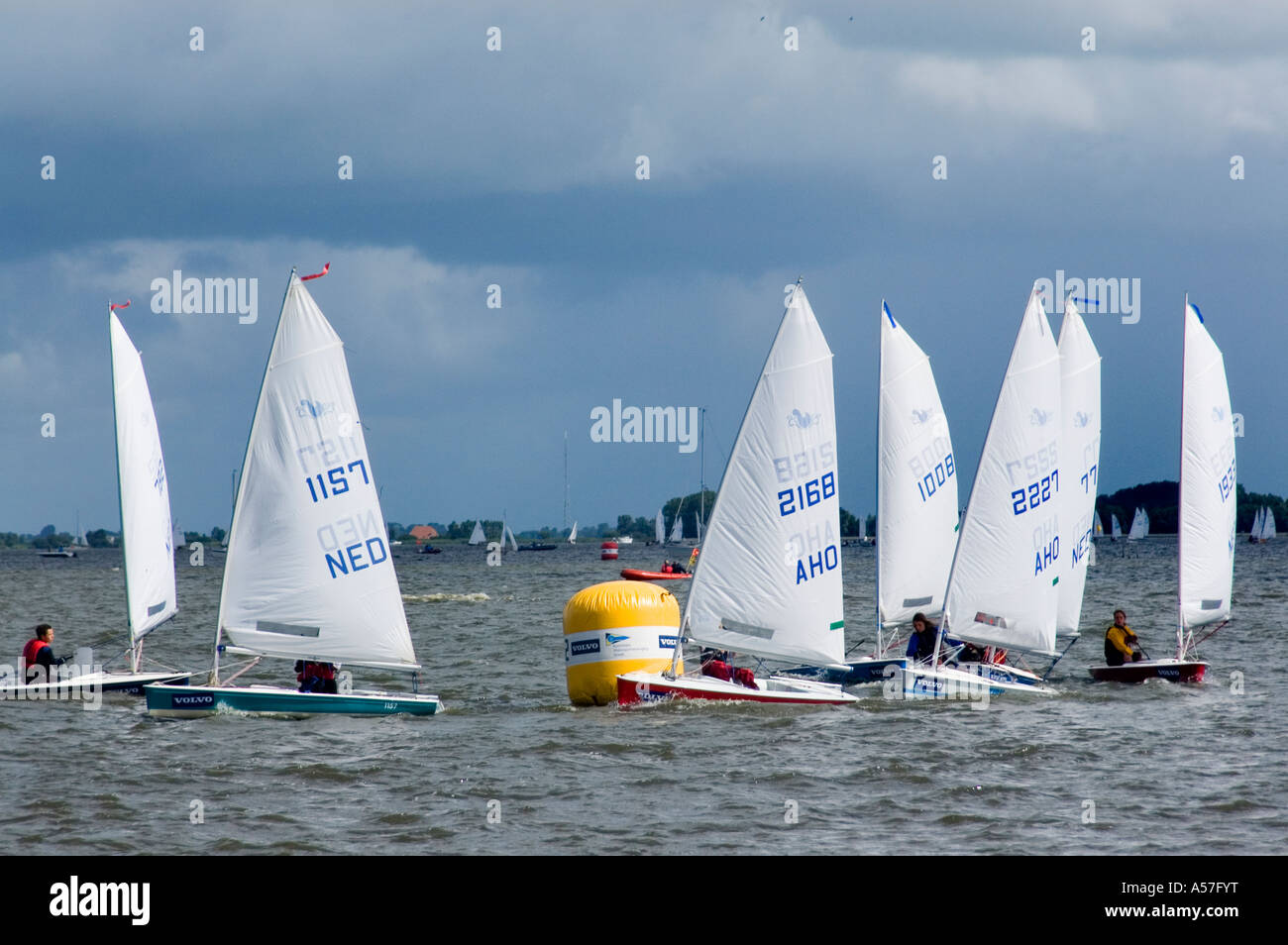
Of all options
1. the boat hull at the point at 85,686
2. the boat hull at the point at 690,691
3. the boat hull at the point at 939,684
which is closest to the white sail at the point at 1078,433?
the boat hull at the point at 939,684

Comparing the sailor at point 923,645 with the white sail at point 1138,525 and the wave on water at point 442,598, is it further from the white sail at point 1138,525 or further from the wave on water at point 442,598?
the white sail at point 1138,525

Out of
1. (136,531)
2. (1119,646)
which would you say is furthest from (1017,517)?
(136,531)

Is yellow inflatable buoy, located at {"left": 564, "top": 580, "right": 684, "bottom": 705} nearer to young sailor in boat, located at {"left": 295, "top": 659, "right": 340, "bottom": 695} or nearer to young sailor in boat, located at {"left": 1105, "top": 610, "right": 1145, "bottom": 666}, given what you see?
young sailor in boat, located at {"left": 295, "top": 659, "right": 340, "bottom": 695}

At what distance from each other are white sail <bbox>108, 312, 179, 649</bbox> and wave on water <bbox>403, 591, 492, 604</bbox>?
35.0 metres

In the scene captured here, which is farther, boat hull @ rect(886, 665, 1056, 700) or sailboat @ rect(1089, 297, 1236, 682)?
sailboat @ rect(1089, 297, 1236, 682)

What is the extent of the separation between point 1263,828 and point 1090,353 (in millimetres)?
15634

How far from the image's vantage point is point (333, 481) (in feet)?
68.2

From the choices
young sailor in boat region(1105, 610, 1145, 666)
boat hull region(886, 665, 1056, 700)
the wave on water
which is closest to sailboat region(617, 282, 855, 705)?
boat hull region(886, 665, 1056, 700)

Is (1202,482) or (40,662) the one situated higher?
(1202,482)

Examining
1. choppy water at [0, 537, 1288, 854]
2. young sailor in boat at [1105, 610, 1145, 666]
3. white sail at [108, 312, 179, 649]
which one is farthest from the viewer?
young sailor in boat at [1105, 610, 1145, 666]

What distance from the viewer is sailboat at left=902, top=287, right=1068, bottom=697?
24156 mm

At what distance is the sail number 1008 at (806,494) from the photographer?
21.1 m

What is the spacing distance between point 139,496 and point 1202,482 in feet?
65.5

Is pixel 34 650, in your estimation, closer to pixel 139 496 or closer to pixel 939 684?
pixel 139 496
